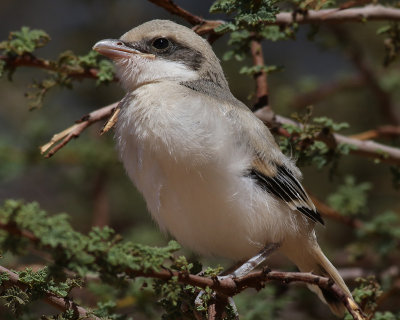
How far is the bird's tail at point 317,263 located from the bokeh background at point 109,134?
1.08 meters

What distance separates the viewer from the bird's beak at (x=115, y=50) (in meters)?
3.67

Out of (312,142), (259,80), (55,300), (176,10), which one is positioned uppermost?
(176,10)

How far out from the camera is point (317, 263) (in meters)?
4.02

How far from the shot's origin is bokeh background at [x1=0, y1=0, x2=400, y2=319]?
554 centimetres

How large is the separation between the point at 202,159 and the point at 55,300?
40.6 inches

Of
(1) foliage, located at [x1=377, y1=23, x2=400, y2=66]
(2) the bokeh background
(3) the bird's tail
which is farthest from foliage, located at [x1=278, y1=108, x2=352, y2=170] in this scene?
(2) the bokeh background

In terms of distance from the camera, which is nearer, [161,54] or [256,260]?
[256,260]

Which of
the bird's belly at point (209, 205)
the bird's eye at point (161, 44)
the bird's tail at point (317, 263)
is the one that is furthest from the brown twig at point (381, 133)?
the bird's eye at point (161, 44)

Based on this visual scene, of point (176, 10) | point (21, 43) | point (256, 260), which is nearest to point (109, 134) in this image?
point (21, 43)

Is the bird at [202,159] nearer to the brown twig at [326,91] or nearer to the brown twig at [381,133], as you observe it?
the brown twig at [381,133]

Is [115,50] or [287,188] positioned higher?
[115,50]

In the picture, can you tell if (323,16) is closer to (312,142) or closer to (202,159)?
(312,142)

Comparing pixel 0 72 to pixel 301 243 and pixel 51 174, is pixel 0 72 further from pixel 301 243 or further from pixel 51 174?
pixel 51 174

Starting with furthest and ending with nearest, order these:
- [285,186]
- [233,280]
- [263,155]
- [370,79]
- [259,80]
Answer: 1. [370,79]
2. [259,80]
3. [285,186]
4. [263,155]
5. [233,280]
